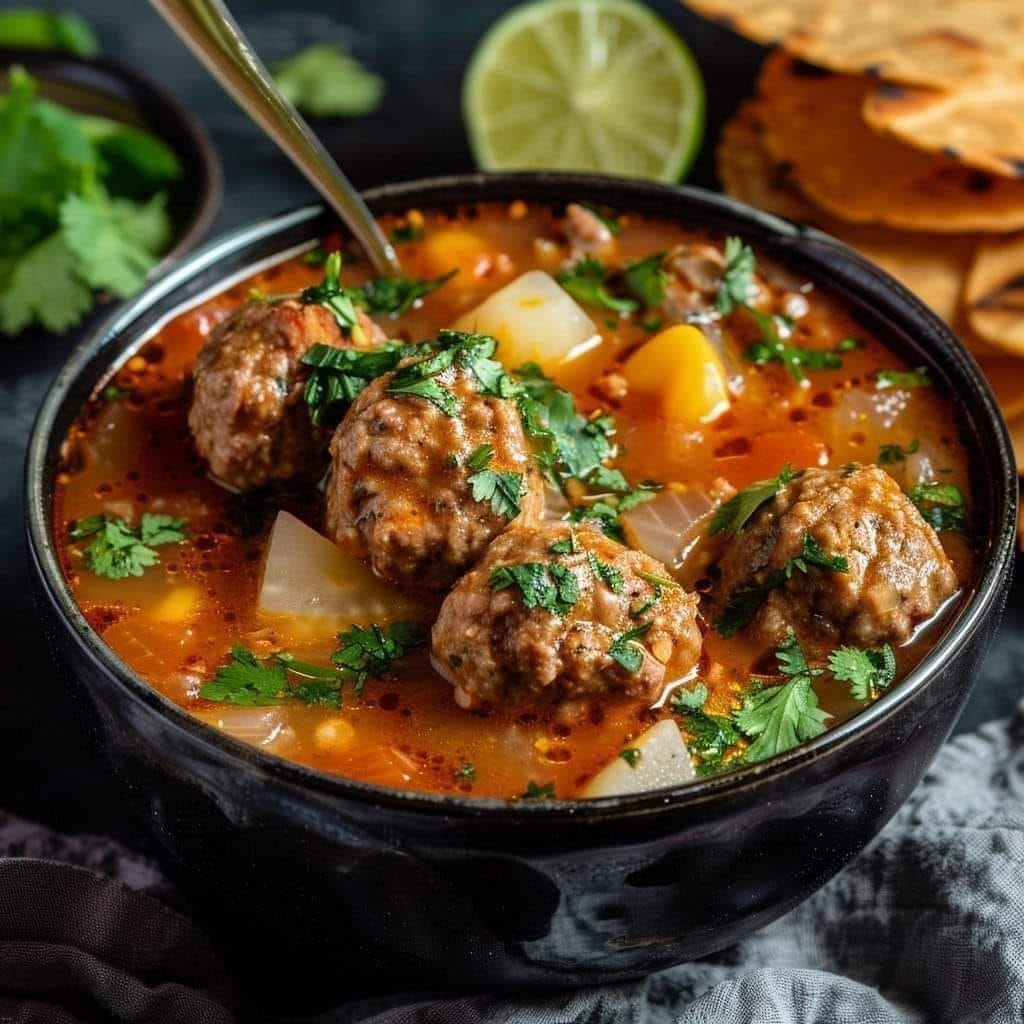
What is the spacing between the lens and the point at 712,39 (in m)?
6.71

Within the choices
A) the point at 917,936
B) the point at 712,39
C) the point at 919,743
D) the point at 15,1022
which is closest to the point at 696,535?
the point at 919,743

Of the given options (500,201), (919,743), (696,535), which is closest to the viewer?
(919,743)

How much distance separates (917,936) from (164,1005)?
5.36 feet

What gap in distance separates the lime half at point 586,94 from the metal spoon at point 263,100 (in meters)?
1.91

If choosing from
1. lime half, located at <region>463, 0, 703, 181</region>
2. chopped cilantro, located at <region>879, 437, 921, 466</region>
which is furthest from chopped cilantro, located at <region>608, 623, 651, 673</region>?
lime half, located at <region>463, 0, 703, 181</region>

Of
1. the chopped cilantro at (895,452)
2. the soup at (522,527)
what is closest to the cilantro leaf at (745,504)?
the soup at (522,527)

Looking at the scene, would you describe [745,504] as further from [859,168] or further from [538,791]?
[859,168]

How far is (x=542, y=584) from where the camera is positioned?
8.94 feet

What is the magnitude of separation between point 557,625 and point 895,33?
351cm

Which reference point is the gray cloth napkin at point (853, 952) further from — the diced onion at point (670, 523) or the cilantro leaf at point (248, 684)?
the diced onion at point (670, 523)

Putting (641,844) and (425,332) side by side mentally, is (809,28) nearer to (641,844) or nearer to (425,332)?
(425,332)

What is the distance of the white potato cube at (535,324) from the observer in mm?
3633

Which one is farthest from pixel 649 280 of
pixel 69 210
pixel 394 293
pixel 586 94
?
pixel 586 94

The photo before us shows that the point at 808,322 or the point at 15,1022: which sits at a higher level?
the point at 808,322
